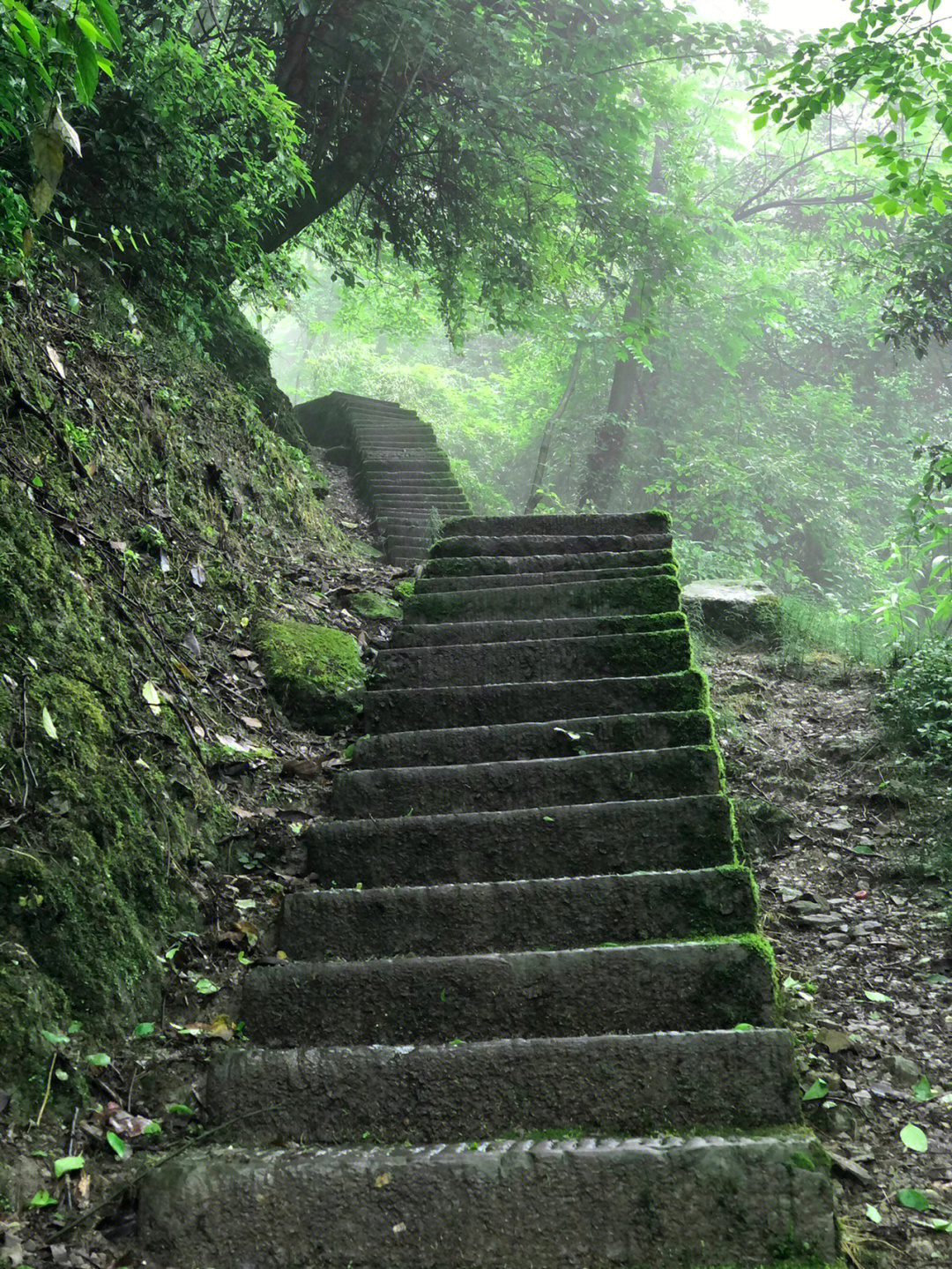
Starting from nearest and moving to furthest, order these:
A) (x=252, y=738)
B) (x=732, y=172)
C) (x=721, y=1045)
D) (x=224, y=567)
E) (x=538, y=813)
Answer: (x=721, y=1045) → (x=538, y=813) → (x=252, y=738) → (x=224, y=567) → (x=732, y=172)

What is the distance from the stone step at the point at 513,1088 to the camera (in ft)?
7.29

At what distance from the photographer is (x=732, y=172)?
1936 cm

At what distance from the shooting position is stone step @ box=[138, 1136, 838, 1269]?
1.94 m

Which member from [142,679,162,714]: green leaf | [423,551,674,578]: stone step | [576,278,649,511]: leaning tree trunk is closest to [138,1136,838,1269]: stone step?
[142,679,162,714]: green leaf

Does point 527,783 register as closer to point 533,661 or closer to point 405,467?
point 533,661

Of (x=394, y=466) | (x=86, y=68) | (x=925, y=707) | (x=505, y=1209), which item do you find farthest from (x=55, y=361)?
(x=394, y=466)

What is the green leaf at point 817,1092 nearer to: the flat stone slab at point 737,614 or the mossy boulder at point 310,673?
the mossy boulder at point 310,673

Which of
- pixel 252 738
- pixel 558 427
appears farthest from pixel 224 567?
pixel 558 427

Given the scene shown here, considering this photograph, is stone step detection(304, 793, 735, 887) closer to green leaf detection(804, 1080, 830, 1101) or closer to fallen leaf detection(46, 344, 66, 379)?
green leaf detection(804, 1080, 830, 1101)

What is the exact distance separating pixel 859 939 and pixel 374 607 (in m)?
3.51

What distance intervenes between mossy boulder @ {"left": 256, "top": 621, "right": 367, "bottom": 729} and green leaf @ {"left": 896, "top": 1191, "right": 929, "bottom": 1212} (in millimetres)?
2831

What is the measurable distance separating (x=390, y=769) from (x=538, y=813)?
2.13 ft

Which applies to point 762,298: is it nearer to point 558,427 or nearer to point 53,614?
point 558,427

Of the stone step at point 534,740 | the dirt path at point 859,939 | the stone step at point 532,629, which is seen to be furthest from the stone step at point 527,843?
the stone step at point 532,629
